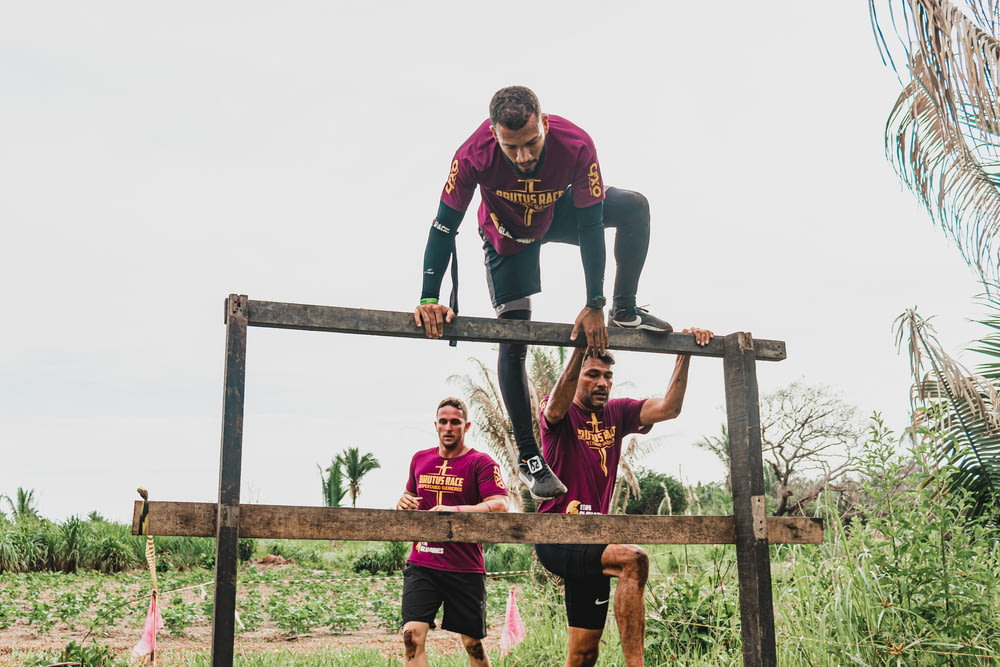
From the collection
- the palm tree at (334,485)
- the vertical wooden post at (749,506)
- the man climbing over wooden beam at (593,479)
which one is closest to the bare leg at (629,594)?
the man climbing over wooden beam at (593,479)

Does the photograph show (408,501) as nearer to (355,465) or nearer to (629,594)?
(629,594)

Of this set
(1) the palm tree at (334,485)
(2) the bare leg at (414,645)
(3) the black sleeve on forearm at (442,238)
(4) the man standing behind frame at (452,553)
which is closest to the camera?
(3) the black sleeve on forearm at (442,238)

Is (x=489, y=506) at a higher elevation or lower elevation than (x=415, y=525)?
higher

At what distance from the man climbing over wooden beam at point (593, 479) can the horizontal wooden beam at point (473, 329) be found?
16.1 inches

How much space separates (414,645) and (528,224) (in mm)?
2541

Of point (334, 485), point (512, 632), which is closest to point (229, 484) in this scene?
point (512, 632)

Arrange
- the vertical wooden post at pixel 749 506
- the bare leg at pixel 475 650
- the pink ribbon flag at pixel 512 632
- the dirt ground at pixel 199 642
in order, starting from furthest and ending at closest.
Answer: the dirt ground at pixel 199 642 < the pink ribbon flag at pixel 512 632 < the bare leg at pixel 475 650 < the vertical wooden post at pixel 749 506

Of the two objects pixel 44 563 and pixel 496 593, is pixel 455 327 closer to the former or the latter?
pixel 496 593

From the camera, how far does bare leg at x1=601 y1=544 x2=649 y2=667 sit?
4.19 meters

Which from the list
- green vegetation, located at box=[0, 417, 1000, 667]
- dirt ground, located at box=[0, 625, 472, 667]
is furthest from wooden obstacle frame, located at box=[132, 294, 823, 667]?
dirt ground, located at box=[0, 625, 472, 667]

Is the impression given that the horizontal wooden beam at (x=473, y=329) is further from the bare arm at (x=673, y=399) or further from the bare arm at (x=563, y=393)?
the bare arm at (x=563, y=393)

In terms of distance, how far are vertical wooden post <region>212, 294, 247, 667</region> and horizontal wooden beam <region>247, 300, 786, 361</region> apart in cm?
8

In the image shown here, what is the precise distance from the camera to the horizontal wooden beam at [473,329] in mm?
3354

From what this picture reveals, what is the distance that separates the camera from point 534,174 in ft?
13.0
